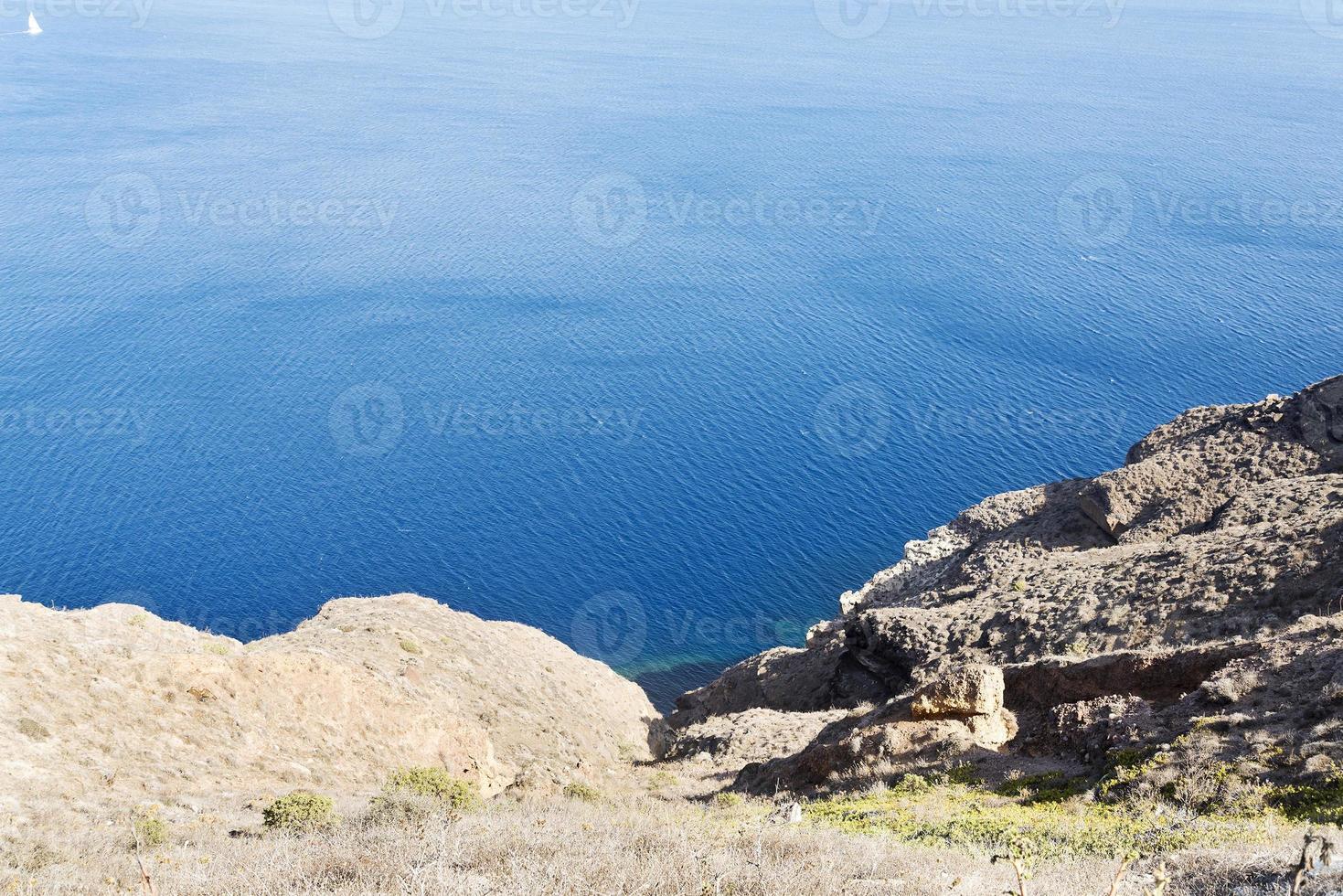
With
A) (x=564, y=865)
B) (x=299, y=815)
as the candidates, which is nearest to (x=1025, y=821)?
(x=564, y=865)

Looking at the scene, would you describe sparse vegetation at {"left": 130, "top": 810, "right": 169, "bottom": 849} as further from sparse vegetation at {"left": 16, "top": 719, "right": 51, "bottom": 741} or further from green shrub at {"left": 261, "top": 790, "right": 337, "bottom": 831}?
sparse vegetation at {"left": 16, "top": 719, "right": 51, "bottom": 741}

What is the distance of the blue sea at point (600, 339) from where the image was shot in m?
63.0

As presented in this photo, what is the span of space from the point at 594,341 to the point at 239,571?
39.0m

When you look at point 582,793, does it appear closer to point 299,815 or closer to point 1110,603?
point 299,815

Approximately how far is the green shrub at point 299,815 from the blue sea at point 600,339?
118 ft

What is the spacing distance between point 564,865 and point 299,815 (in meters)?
7.80

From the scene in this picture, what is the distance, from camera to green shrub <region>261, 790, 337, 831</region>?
60.9 feet

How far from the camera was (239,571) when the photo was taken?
60781mm

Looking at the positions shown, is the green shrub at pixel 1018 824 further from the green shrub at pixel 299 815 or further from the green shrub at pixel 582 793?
the green shrub at pixel 299 815

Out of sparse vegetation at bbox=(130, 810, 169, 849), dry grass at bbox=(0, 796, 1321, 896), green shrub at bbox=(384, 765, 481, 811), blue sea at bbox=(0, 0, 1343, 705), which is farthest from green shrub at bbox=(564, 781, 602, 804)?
blue sea at bbox=(0, 0, 1343, 705)

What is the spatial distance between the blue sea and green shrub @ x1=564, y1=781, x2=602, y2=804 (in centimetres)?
2739

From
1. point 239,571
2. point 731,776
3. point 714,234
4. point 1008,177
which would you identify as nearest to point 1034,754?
point 731,776

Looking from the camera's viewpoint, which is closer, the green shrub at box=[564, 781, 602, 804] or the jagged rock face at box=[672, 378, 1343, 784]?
the jagged rock face at box=[672, 378, 1343, 784]

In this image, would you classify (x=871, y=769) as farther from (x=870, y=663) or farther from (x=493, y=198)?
(x=493, y=198)
